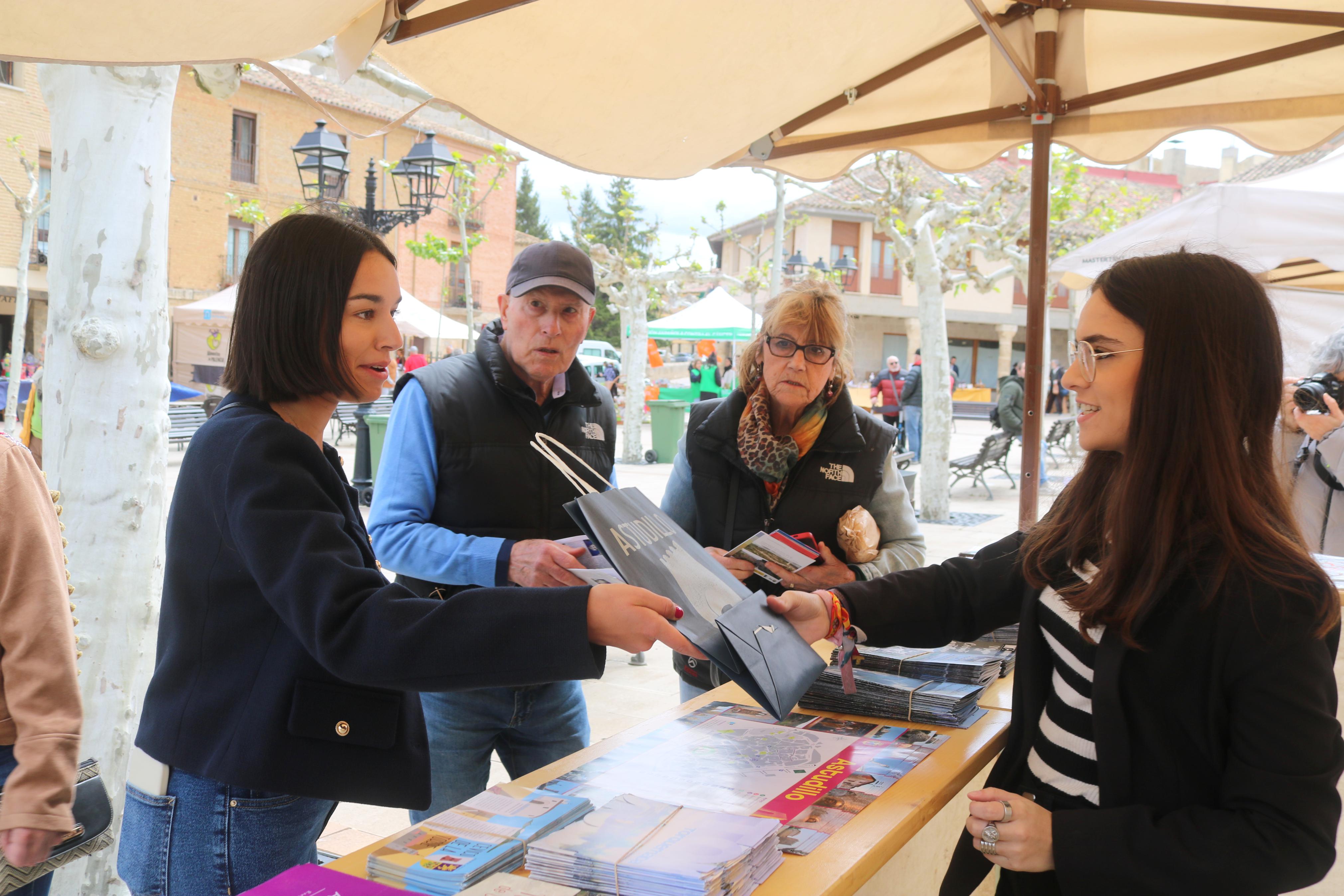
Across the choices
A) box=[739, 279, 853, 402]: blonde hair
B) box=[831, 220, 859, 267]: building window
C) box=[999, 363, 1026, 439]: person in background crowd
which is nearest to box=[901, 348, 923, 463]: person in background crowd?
box=[999, 363, 1026, 439]: person in background crowd

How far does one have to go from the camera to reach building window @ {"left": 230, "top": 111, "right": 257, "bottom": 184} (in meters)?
32.5

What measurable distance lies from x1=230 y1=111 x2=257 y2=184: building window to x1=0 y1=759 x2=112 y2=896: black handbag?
34770 mm

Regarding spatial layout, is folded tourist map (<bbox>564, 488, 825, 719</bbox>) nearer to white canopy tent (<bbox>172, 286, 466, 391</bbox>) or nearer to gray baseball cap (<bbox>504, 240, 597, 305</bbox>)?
gray baseball cap (<bbox>504, 240, 597, 305</bbox>)

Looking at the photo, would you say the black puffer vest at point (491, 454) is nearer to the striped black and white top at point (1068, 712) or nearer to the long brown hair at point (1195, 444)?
the striped black and white top at point (1068, 712)

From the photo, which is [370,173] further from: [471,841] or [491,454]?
[471,841]

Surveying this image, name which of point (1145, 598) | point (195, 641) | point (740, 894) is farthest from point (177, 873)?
point (1145, 598)

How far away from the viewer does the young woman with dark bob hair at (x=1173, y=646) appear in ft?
4.67

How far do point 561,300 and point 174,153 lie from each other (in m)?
33.8

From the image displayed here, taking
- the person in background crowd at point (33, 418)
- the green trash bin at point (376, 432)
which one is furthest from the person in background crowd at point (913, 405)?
the person in background crowd at point (33, 418)

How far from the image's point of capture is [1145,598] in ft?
5.03

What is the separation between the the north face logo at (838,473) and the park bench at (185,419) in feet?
46.6

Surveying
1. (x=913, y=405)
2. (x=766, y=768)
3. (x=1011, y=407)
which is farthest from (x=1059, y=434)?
(x=766, y=768)

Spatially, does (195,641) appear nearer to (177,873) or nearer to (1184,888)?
(177,873)

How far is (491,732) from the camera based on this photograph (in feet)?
8.45
